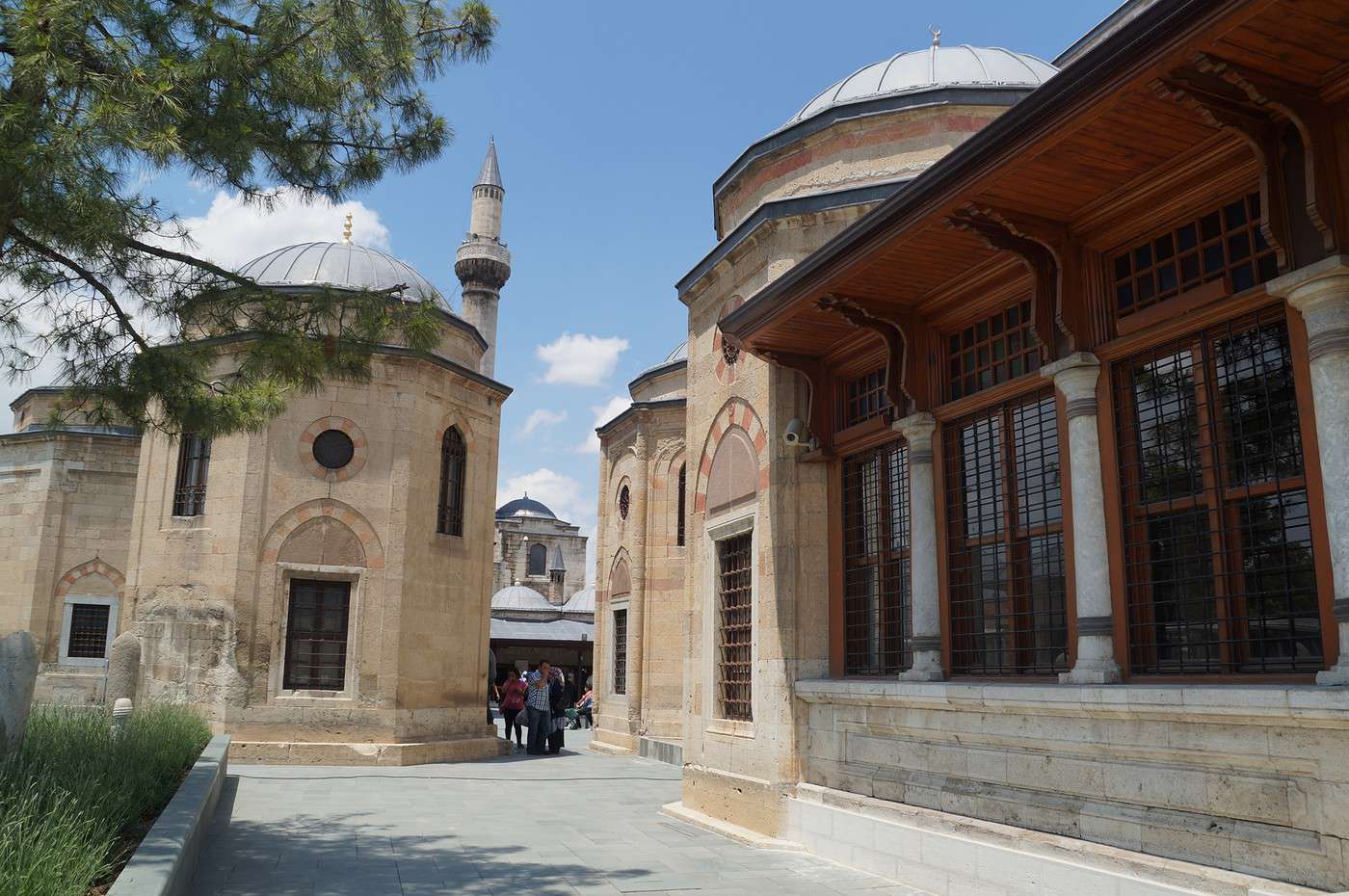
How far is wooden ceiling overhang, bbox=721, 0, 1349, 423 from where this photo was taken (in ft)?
14.8

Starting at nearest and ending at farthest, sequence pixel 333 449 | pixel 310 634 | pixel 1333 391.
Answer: pixel 1333 391
pixel 310 634
pixel 333 449

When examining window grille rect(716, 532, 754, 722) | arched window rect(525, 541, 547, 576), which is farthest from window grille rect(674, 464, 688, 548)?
arched window rect(525, 541, 547, 576)

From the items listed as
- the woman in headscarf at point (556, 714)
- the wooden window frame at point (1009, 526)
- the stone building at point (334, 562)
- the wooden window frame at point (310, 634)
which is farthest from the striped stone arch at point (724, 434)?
the woman in headscarf at point (556, 714)

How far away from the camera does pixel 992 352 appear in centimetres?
719

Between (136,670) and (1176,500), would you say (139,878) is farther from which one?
(136,670)

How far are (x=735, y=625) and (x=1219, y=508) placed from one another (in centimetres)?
523

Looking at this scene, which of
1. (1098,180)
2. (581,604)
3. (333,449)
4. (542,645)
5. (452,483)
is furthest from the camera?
(581,604)

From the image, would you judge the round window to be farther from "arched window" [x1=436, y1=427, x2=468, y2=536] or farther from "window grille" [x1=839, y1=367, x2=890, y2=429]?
"window grille" [x1=839, y1=367, x2=890, y2=429]

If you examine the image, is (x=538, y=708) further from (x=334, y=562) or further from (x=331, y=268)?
(x=331, y=268)

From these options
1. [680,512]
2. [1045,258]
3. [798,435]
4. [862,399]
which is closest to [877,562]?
[798,435]

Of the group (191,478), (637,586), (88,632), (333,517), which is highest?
(191,478)

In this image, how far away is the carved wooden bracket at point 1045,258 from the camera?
609cm

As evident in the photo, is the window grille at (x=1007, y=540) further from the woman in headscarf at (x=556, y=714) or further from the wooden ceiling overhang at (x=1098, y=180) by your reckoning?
the woman in headscarf at (x=556, y=714)

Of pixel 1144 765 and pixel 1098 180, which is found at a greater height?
pixel 1098 180
